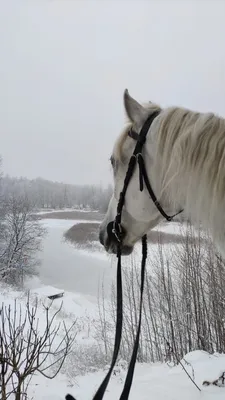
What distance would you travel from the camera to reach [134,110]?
138 cm

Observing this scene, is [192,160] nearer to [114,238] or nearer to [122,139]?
[122,139]

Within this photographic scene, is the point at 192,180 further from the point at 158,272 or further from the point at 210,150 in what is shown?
the point at 158,272

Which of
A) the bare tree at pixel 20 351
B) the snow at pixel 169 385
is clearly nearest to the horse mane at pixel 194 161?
the bare tree at pixel 20 351

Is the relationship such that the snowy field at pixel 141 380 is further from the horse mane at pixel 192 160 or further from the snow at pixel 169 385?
the horse mane at pixel 192 160

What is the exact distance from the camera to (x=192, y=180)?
1231 mm

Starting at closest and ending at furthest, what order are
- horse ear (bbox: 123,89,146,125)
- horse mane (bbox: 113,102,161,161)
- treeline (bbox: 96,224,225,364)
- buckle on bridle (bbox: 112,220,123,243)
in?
horse ear (bbox: 123,89,146,125) < horse mane (bbox: 113,102,161,161) < buckle on bridle (bbox: 112,220,123,243) < treeline (bbox: 96,224,225,364)

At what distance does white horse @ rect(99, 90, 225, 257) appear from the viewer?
118 cm

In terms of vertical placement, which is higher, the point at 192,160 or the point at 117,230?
the point at 192,160

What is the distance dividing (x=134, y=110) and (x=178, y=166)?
349mm

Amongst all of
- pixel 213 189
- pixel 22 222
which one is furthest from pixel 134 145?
pixel 22 222

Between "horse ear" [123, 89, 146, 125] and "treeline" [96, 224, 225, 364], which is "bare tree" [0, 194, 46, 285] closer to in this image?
"treeline" [96, 224, 225, 364]

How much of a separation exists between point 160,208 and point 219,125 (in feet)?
1.43

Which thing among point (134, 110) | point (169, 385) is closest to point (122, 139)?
point (134, 110)

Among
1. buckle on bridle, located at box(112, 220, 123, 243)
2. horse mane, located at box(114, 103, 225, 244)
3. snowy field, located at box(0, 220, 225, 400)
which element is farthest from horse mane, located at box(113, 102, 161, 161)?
snowy field, located at box(0, 220, 225, 400)
